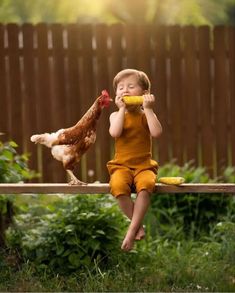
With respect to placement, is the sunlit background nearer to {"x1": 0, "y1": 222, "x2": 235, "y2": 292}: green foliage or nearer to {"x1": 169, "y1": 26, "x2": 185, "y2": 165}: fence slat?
{"x1": 169, "y1": 26, "x2": 185, "y2": 165}: fence slat

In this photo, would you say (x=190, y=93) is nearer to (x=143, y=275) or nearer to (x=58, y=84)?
(x=58, y=84)

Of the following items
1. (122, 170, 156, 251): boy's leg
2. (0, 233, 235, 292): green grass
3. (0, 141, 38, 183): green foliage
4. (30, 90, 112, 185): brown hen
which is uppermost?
(30, 90, 112, 185): brown hen

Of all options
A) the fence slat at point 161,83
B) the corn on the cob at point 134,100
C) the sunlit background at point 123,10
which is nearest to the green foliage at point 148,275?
the corn on the cob at point 134,100

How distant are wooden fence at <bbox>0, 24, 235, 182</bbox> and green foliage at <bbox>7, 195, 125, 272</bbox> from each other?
2.77 metres

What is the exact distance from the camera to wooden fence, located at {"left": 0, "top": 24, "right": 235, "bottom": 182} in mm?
8711

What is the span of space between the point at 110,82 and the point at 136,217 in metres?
4.23

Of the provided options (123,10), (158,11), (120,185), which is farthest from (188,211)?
(123,10)

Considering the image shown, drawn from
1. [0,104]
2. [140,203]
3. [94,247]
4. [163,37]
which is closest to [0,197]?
[94,247]

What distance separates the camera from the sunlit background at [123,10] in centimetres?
1507

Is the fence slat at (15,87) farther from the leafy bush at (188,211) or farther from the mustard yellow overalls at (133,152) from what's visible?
the mustard yellow overalls at (133,152)

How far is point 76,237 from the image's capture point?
5754 millimetres

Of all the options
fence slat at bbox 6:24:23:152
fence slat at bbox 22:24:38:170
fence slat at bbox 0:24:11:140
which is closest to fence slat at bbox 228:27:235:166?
fence slat at bbox 22:24:38:170

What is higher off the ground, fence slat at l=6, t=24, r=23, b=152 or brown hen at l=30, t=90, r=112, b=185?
fence slat at l=6, t=24, r=23, b=152

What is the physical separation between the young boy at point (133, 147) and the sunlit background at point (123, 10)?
993cm
